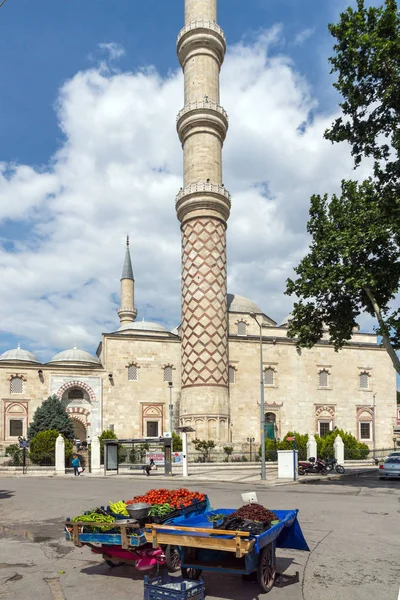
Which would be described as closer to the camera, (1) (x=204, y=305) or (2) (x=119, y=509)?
(2) (x=119, y=509)

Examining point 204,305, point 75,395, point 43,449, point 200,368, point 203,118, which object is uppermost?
point 203,118

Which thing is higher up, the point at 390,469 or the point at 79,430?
the point at 79,430

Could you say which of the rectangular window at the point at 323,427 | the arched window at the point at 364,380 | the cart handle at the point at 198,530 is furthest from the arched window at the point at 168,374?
the cart handle at the point at 198,530

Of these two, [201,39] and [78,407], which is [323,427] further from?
[201,39]

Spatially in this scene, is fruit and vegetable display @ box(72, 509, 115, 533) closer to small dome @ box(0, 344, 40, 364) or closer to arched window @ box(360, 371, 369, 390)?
small dome @ box(0, 344, 40, 364)

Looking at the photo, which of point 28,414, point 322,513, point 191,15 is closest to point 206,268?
point 28,414

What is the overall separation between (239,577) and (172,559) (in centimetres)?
91

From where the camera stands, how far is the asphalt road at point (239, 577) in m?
6.70

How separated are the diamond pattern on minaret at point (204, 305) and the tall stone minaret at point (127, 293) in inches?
733

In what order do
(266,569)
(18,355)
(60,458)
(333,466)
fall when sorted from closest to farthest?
(266,569) → (333,466) → (60,458) → (18,355)

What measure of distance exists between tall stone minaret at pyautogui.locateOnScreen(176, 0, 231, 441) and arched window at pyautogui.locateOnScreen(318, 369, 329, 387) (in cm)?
1040

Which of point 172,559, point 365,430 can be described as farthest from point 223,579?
point 365,430

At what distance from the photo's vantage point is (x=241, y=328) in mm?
46062

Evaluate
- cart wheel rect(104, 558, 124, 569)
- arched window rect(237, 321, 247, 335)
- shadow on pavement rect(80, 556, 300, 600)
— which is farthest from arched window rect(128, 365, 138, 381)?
cart wheel rect(104, 558, 124, 569)
